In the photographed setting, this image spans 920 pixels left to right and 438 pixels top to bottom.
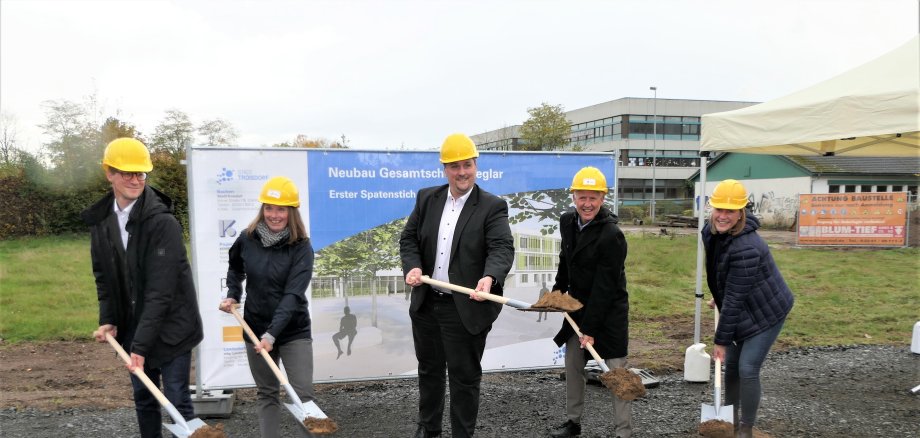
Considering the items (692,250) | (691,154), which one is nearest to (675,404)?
(692,250)

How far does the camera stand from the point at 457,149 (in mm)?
3252

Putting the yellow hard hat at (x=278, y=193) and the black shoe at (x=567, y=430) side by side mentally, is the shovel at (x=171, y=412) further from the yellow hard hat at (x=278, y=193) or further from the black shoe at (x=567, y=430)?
the black shoe at (x=567, y=430)

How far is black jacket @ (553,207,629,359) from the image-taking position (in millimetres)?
3695

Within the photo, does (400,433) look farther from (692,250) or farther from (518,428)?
(692,250)

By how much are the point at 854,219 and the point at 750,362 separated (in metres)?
17.7

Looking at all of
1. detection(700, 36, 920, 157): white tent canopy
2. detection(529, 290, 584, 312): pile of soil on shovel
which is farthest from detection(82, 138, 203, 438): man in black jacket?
detection(700, 36, 920, 157): white tent canopy

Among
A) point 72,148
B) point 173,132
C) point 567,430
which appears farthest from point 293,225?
point 173,132

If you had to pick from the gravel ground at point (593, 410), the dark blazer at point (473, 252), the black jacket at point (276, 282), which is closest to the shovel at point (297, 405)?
the black jacket at point (276, 282)

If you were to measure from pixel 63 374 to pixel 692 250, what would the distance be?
1594cm

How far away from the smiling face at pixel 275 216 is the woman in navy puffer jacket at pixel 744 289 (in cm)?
267

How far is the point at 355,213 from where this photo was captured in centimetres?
469

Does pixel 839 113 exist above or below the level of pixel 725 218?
above

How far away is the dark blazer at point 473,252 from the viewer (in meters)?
3.25

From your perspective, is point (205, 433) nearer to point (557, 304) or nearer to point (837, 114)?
point (557, 304)
